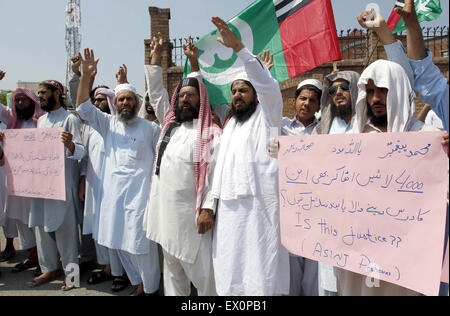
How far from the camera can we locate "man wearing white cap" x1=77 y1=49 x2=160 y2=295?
309 cm

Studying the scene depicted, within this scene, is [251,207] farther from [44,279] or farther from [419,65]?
[44,279]

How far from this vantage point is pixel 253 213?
222cm

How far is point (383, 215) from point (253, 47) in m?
2.24

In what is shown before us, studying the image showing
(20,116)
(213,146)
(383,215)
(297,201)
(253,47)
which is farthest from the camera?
(20,116)

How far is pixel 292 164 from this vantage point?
204 centimetres

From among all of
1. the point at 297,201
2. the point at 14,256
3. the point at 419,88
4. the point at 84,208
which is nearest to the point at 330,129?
the point at 419,88

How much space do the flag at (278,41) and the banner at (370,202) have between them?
1370 millimetres

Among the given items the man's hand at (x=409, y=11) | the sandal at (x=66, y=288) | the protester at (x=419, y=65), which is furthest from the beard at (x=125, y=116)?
the man's hand at (x=409, y=11)

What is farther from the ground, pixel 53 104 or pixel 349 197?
pixel 53 104

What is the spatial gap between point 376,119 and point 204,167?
1.24m

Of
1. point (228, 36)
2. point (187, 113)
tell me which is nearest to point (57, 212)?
point (187, 113)

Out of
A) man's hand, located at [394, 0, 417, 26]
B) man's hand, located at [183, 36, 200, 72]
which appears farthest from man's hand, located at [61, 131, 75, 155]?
man's hand, located at [394, 0, 417, 26]

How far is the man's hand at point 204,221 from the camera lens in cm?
236
